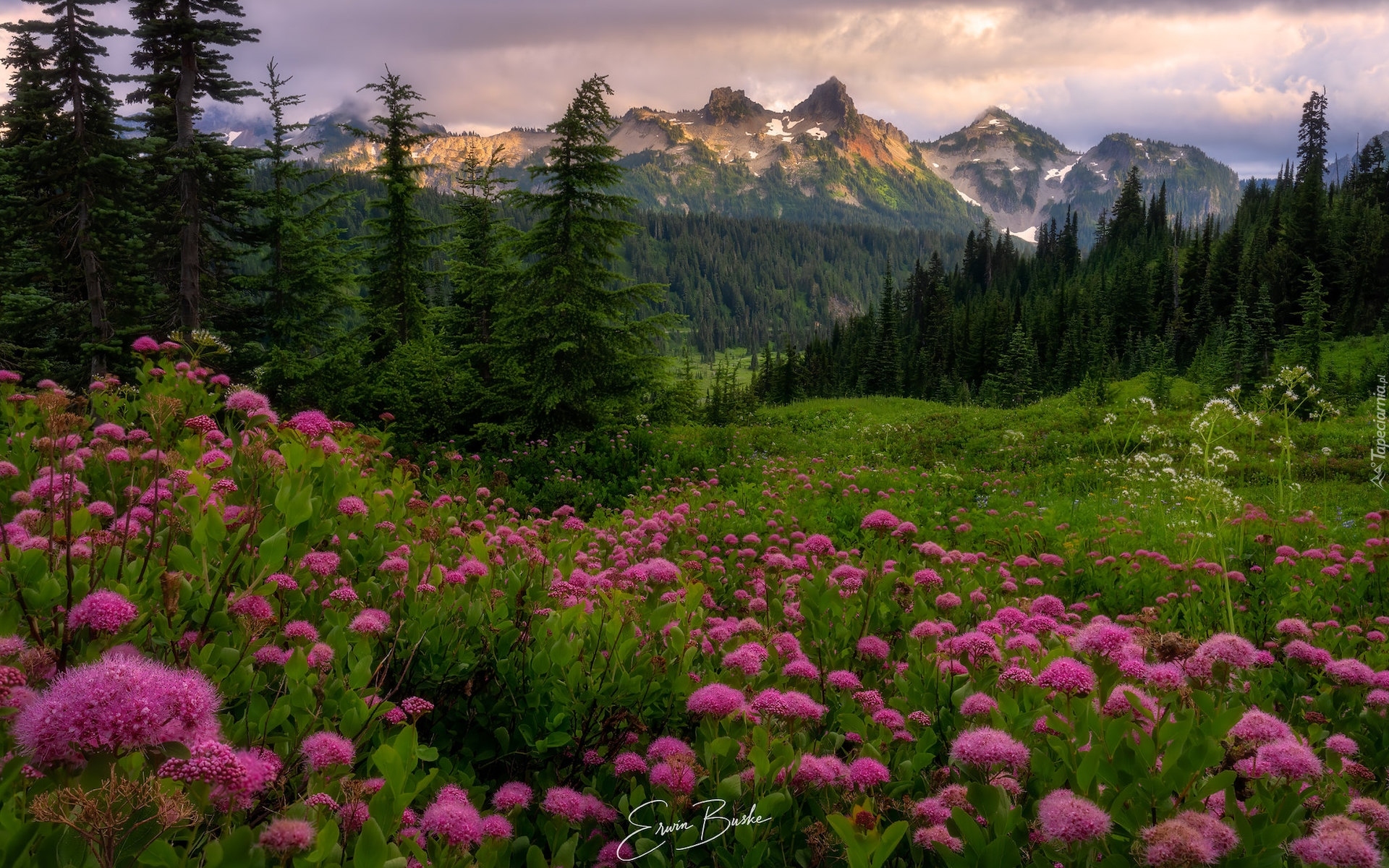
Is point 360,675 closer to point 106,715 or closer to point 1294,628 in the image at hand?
point 106,715

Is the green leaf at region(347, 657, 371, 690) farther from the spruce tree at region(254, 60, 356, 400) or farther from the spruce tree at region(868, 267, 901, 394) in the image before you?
the spruce tree at region(868, 267, 901, 394)

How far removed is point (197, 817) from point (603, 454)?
12894mm

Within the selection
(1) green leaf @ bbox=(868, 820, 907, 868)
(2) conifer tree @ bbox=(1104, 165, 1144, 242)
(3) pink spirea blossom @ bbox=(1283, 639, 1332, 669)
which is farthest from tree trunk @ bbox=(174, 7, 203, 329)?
(2) conifer tree @ bbox=(1104, 165, 1144, 242)

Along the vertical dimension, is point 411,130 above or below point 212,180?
above

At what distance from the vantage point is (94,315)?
1852cm


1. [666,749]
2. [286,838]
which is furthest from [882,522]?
[286,838]

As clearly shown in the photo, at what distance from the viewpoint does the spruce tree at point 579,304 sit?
612 inches

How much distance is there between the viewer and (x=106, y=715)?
1.20m

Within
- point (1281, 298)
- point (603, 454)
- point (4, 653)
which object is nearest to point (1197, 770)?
point (4, 653)

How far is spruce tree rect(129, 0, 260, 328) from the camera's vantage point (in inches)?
717

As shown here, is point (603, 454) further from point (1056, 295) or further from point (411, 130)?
point (1056, 295)

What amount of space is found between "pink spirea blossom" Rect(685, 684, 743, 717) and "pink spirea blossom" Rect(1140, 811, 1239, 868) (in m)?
1.22

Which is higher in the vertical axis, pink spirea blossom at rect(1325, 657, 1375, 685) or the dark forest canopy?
the dark forest canopy

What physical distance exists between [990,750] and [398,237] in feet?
83.0
